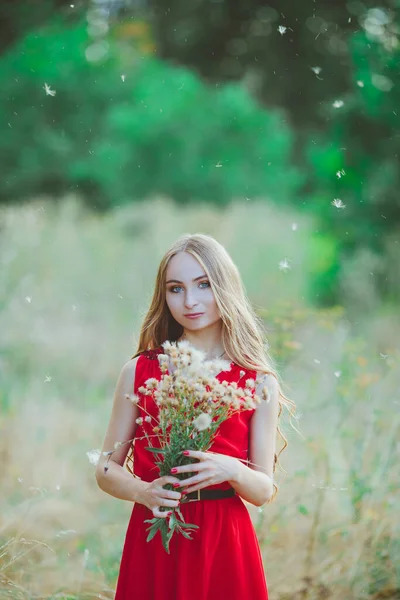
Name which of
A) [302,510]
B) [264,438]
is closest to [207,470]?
[264,438]

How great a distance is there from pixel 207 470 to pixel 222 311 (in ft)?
1.35

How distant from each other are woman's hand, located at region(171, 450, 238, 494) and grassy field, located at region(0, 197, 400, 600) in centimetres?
150

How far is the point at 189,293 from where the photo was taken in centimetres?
176

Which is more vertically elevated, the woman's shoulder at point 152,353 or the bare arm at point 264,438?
the woman's shoulder at point 152,353

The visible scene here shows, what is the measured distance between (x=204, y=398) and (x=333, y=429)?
182cm

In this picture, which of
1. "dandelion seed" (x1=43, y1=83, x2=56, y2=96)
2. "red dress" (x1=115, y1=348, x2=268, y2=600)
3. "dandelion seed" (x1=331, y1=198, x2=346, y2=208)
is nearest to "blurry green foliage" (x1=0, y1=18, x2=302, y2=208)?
"dandelion seed" (x1=43, y1=83, x2=56, y2=96)

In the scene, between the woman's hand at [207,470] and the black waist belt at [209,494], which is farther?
the black waist belt at [209,494]

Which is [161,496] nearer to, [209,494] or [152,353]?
[209,494]

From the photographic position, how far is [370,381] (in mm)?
3203

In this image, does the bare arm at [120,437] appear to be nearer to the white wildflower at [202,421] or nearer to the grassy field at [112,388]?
the white wildflower at [202,421]

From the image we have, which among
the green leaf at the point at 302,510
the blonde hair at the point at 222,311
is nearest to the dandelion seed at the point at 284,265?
the green leaf at the point at 302,510

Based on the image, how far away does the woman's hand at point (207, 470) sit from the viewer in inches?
59.2

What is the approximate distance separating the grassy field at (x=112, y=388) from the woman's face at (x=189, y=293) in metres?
1.30

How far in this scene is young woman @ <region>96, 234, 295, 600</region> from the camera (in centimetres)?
162
